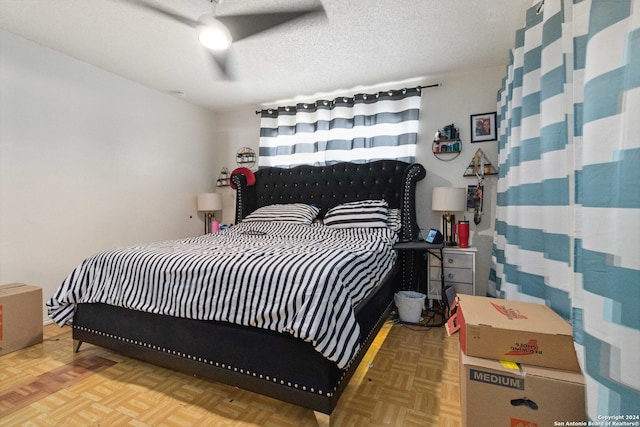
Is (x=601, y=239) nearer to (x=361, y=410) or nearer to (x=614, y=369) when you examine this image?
(x=614, y=369)

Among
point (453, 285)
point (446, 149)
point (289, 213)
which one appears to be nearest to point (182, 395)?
point (289, 213)

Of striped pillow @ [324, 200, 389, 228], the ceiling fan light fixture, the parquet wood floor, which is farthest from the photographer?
striped pillow @ [324, 200, 389, 228]

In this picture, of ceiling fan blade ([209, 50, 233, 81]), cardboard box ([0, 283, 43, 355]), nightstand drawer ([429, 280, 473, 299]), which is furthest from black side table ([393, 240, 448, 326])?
cardboard box ([0, 283, 43, 355])

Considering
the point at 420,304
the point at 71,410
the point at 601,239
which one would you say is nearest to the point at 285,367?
the point at 71,410

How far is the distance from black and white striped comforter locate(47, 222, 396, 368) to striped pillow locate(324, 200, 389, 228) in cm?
69

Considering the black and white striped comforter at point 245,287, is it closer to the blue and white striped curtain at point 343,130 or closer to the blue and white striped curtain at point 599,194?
the blue and white striped curtain at point 599,194

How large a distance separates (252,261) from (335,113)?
257cm

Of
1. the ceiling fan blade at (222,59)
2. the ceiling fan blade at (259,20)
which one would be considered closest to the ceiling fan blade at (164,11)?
the ceiling fan blade at (259,20)

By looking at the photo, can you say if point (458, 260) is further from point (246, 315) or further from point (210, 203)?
point (210, 203)

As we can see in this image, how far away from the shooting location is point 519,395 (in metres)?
1.05

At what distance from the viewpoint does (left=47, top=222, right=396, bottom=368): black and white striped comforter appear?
1.28 metres

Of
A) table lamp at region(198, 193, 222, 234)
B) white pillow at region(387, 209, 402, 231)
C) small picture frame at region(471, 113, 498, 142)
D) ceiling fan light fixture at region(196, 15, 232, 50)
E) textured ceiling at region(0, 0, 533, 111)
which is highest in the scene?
textured ceiling at region(0, 0, 533, 111)

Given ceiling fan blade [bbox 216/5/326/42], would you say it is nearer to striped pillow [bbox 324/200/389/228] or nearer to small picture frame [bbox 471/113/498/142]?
striped pillow [bbox 324/200/389/228]

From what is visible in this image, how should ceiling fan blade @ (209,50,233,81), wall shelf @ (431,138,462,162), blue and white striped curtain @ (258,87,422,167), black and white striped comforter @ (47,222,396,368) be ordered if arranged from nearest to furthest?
black and white striped comforter @ (47,222,396,368), ceiling fan blade @ (209,50,233,81), wall shelf @ (431,138,462,162), blue and white striped curtain @ (258,87,422,167)
